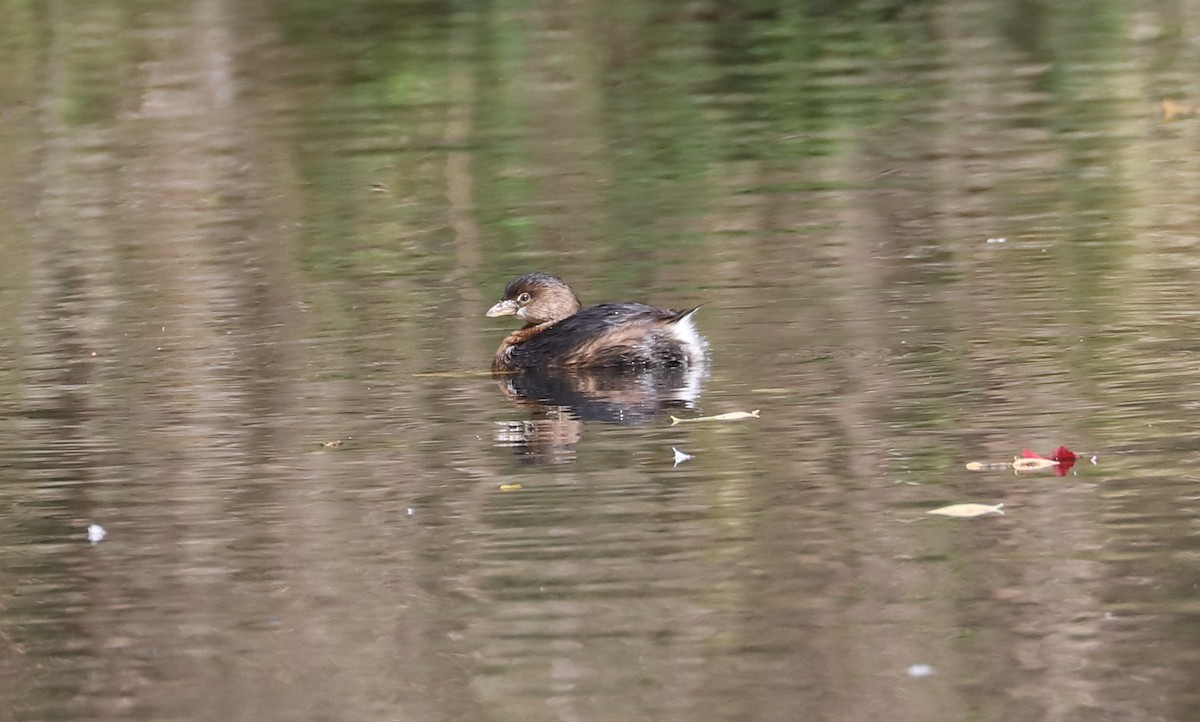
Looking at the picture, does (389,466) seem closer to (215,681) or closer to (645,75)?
(215,681)

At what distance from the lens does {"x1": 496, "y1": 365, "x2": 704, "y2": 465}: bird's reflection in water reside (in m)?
9.26

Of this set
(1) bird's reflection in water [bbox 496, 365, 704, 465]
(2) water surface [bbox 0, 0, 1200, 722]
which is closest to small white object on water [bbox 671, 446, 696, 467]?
(2) water surface [bbox 0, 0, 1200, 722]

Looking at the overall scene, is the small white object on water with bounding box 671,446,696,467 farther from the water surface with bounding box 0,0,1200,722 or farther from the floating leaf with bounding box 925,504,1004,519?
the floating leaf with bounding box 925,504,1004,519


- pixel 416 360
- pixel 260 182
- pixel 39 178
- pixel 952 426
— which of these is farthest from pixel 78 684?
pixel 39 178

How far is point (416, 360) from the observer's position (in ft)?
36.7

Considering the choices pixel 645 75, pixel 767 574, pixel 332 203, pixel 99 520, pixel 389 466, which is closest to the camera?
pixel 767 574

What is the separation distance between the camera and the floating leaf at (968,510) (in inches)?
295

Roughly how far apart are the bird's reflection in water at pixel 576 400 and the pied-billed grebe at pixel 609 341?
0.05 metres

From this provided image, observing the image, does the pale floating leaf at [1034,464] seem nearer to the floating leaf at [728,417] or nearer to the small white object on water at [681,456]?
the small white object on water at [681,456]

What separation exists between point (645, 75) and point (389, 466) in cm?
1504

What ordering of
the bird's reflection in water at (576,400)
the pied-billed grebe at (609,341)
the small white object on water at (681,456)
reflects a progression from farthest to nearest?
the pied-billed grebe at (609,341)
the bird's reflection in water at (576,400)
the small white object on water at (681,456)

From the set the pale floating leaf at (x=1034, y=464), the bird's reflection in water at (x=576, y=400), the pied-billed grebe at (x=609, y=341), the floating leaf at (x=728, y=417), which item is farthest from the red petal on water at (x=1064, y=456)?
the pied-billed grebe at (x=609, y=341)

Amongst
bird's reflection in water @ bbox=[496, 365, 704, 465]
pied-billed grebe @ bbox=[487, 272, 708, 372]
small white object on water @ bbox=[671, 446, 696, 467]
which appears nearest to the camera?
small white object on water @ bbox=[671, 446, 696, 467]

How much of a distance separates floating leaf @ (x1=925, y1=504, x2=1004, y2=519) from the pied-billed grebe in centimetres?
326
